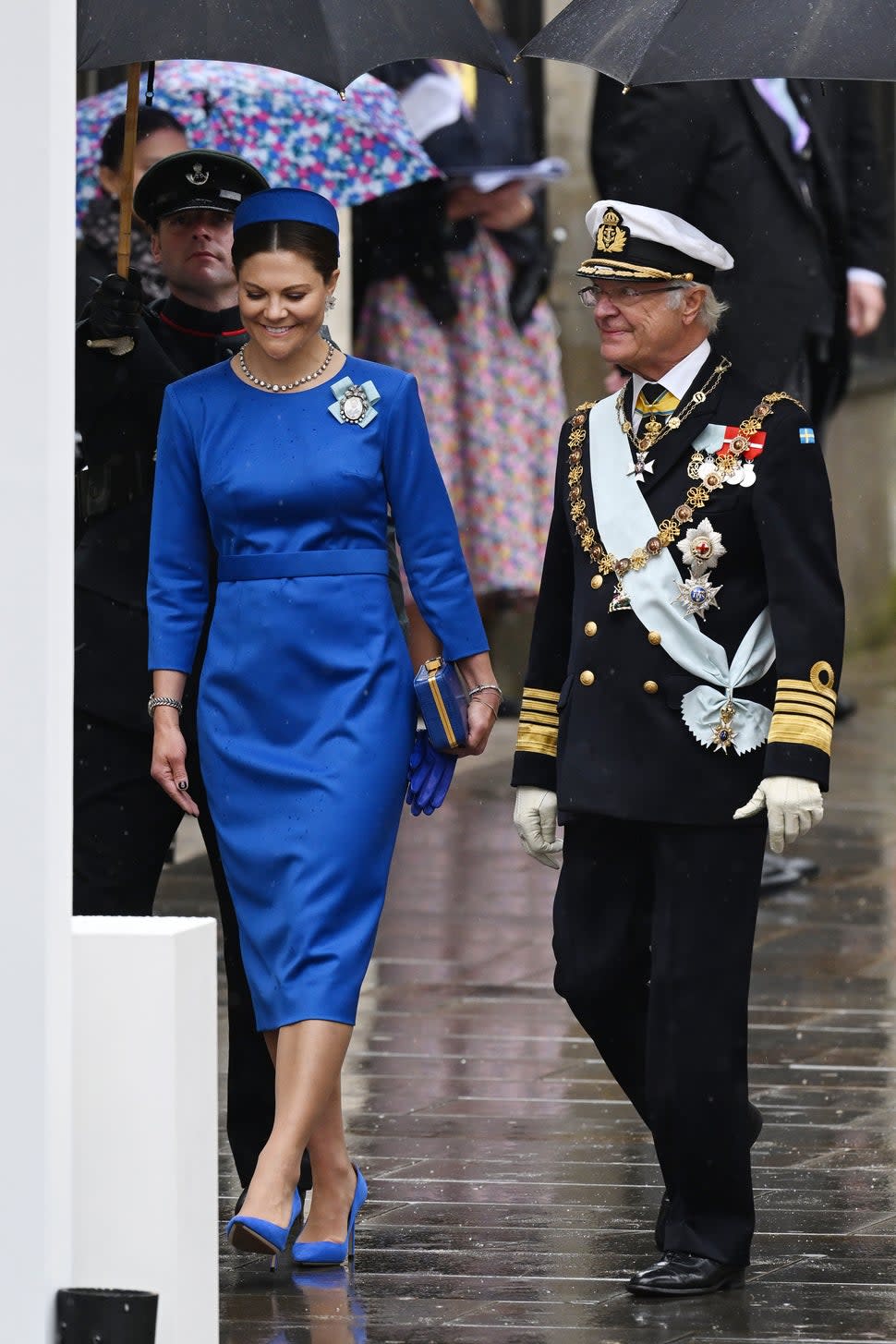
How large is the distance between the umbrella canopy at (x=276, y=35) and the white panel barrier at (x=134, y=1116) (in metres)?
2.19

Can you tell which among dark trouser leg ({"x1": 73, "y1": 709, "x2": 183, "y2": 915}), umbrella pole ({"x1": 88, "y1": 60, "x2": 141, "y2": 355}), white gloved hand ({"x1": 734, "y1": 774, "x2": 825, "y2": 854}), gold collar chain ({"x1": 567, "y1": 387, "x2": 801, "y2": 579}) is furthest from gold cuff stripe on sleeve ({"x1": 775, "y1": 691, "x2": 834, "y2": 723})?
umbrella pole ({"x1": 88, "y1": 60, "x2": 141, "y2": 355})

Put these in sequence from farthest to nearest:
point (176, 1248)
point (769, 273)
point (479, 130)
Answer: point (479, 130), point (769, 273), point (176, 1248)

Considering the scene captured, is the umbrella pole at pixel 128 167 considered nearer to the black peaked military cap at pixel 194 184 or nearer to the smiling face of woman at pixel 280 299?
the black peaked military cap at pixel 194 184

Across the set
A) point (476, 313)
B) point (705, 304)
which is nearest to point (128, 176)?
point (705, 304)

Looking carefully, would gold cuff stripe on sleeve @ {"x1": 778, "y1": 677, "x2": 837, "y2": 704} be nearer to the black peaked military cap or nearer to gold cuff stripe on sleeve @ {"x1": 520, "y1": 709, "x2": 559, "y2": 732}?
gold cuff stripe on sleeve @ {"x1": 520, "y1": 709, "x2": 559, "y2": 732}

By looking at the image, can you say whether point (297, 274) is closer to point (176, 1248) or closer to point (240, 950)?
point (240, 950)

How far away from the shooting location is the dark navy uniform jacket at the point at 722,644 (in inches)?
188

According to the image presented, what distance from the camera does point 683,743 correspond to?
192 inches

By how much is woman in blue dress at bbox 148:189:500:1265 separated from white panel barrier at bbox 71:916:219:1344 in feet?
4.03

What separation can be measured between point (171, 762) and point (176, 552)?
1.22 feet

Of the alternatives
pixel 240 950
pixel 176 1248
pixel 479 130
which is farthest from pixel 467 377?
pixel 176 1248

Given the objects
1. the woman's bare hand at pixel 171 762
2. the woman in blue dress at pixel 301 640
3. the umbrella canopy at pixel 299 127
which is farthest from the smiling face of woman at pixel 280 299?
the umbrella canopy at pixel 299 127

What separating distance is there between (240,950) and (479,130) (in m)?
6.80

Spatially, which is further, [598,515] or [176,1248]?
[598,515]
